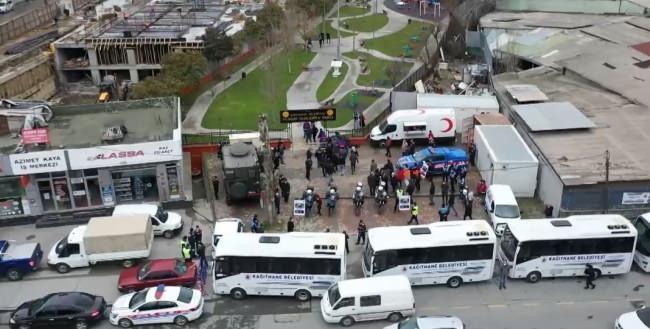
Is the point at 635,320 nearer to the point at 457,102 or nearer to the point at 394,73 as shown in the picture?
the point at 457,102

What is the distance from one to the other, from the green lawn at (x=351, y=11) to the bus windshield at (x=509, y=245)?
170ft

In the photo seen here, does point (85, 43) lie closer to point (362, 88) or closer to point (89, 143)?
point (362, 88)

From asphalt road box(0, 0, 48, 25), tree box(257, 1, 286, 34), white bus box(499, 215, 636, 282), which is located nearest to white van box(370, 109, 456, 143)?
white bus box(499, 215, 636, 282)

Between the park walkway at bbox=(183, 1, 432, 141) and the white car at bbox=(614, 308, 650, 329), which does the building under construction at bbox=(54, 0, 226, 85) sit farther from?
the white car at bbox=(614, 308, 650, 329)

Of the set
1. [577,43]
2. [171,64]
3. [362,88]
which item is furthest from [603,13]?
[171,64]

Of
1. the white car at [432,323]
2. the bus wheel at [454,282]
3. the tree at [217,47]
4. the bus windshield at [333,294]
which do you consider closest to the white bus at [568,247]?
the bus wheel at [454,282]

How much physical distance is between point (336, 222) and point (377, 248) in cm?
638

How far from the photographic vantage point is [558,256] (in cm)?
2491

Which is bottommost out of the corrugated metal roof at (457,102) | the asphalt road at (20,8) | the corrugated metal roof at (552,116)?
the corrugated metal roof at (457,102)

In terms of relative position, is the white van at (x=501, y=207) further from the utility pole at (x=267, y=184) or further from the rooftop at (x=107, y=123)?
the rooftop at (x=107, y=123)

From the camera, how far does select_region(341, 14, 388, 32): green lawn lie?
2678 inches

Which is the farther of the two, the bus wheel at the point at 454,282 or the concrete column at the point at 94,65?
the concrete column at the point at 94,65

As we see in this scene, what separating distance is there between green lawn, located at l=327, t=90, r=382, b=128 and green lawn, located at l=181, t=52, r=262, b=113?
36.2 ft

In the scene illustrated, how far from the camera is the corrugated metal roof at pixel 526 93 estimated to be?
125 ft
